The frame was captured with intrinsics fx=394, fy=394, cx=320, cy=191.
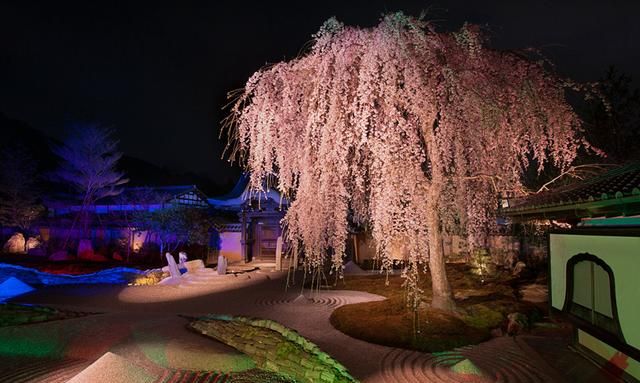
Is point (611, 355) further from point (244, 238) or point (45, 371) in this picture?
point (244, 238)

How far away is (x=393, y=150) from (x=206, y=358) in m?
4.25

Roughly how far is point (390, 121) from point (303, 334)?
4252mm

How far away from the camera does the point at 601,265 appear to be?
522cm

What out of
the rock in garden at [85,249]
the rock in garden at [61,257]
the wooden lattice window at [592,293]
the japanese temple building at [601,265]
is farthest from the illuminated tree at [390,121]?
→ the rock in garden at [61,257]

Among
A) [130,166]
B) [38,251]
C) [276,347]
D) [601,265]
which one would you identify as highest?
[130,166]

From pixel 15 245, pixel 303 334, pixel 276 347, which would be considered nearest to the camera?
pixel 276 347

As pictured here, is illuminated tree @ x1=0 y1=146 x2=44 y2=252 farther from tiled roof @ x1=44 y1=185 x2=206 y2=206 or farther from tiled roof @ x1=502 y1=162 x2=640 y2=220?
tiled roof @ x1=502 y1=162 x2=640 y2=220

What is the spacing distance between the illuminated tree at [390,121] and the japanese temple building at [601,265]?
1433 millimetres

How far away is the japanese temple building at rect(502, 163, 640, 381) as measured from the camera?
453 cm

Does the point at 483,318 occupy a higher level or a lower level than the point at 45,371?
higher

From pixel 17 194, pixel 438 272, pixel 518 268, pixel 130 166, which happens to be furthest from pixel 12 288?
pixel 130 166

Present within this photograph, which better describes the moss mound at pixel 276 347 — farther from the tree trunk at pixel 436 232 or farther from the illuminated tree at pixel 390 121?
the tree trunk at pixel 436 232

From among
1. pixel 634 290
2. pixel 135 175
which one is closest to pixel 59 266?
pixel 634 290

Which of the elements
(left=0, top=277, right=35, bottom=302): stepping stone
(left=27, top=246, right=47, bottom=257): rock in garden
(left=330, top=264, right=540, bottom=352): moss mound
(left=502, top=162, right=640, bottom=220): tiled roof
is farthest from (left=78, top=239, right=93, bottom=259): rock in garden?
(left=502, top=162, right=640, bottom=220): tiled roof
